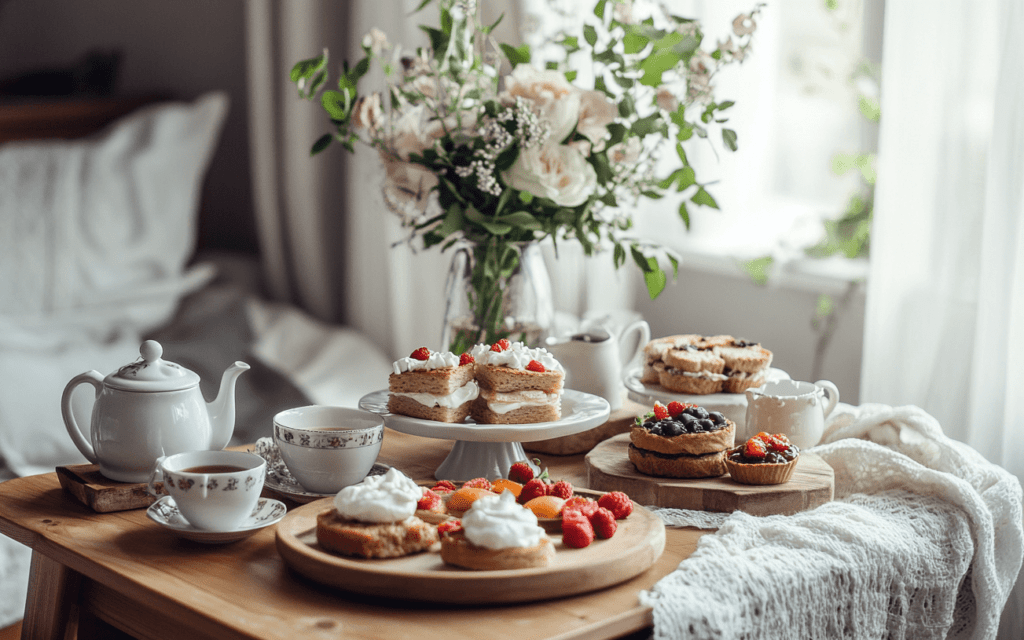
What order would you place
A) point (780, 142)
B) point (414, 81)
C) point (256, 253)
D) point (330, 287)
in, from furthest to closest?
point (256, 253) → point (330, 287) → point (780, 142) → point (414, 81)

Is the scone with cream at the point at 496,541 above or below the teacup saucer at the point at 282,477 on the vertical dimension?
above

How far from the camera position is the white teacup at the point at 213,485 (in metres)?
0.93

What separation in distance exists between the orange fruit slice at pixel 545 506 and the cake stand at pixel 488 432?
11 centimetres

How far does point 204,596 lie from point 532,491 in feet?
1.08

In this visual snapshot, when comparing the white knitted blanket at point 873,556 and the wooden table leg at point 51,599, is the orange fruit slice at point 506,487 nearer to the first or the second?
the white knitted blanket at point 873,556

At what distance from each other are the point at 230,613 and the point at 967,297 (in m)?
1.19

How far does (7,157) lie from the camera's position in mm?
2248

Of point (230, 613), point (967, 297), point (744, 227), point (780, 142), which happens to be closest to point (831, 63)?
point (780, 142)

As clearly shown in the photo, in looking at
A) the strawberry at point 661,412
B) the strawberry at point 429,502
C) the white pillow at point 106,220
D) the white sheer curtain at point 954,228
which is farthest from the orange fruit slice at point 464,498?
the white pillow at point 106,220

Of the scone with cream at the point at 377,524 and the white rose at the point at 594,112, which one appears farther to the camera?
the white rose at the point at 594,112

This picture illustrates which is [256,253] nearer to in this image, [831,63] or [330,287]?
[330,287]

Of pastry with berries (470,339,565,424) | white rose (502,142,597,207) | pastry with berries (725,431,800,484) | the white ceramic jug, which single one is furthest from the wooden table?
white rose (502,142,597,207)

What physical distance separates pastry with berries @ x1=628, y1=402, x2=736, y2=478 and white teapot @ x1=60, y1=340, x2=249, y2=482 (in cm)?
46

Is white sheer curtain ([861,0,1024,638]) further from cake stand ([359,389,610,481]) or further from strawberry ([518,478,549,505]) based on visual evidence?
strawberry ([518,478,549,505])
